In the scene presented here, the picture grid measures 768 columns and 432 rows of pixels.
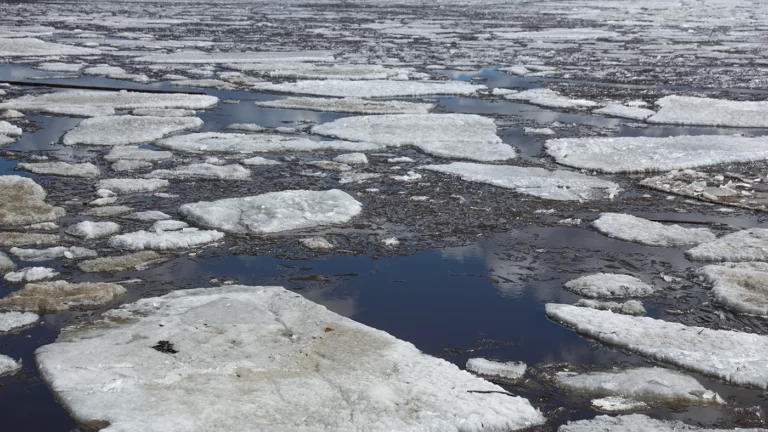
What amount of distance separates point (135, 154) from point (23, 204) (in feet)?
5.63

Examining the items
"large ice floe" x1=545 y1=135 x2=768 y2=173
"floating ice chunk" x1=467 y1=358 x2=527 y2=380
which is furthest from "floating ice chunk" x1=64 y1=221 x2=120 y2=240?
"large ice floe" x1=545 y1=135 x2=768 y2=173

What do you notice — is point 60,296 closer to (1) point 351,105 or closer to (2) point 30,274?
(2) point 30,274

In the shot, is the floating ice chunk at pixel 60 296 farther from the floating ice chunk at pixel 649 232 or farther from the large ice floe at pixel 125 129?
the large ice floe at pixel 125 129

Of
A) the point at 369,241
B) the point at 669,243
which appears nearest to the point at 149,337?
the point at 369,241

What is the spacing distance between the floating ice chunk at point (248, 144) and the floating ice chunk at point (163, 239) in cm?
250

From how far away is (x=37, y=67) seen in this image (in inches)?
525

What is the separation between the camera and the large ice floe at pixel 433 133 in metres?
7.73

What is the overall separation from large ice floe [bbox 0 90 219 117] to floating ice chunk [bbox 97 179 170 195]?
312 cm

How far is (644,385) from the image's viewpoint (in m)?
3.54

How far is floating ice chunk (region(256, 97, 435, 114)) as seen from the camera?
32.0 ft

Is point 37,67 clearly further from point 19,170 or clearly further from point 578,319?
point 578,319

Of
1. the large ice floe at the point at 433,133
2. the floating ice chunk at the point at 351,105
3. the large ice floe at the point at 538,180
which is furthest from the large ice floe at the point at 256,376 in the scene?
the floating ice chunk at the point at 351,105

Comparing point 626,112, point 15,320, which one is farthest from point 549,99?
point 15,320

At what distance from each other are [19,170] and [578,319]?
4.81 metres
